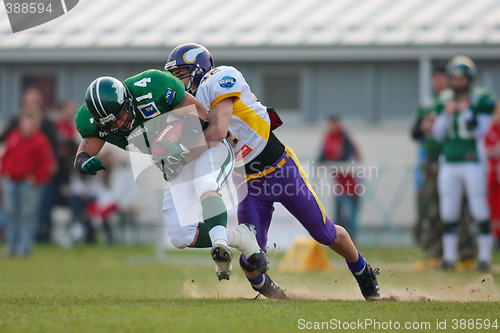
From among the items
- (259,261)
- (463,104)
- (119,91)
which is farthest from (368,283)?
(463,104)

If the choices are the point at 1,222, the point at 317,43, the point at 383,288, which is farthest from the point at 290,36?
the point at 383,288

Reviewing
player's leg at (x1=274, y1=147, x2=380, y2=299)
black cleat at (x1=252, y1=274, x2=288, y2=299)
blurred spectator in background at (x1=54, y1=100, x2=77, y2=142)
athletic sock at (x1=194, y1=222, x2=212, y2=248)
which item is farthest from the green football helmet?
blurred spectator in background at (x1=54, y1=100, x2=77, y2=142)

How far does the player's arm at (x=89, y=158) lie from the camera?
214 inches

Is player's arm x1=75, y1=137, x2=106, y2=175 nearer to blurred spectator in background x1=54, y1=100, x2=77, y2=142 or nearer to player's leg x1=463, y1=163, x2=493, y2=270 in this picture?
player's leg x1=463, y1=163, x2=493, y2=270

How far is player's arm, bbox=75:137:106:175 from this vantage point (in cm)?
543

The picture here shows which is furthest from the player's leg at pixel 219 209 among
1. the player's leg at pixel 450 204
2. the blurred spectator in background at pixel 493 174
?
the blurred spectator in background at pixel 493 174

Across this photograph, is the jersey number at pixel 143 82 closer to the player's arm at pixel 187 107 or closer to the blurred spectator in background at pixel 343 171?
the player's arm at pixel 187 107

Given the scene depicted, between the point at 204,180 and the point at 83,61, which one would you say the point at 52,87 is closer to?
the point at 83,61

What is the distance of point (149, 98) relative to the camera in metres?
5.56

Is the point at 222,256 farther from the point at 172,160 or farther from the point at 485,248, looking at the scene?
the point at 485,248

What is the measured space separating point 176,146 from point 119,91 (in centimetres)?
57

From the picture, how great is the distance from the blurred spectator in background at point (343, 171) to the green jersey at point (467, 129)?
9.82 ft

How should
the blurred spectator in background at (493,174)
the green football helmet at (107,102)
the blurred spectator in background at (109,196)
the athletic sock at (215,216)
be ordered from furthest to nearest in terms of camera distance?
the blurred spectator in background at (109,196) < the blurred spectator in background at (493,174) < the athletic sock at (215,216) < the green football helmet at (107,102)

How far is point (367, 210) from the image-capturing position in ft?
46.2
